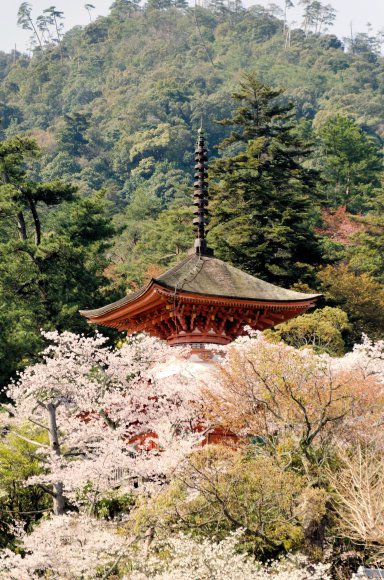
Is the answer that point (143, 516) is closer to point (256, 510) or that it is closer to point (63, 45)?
point (256, 510)

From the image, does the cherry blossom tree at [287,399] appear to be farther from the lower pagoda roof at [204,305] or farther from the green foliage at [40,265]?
the green foliage at [40,265]

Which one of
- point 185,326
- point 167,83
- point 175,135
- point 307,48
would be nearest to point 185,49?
point 307,48

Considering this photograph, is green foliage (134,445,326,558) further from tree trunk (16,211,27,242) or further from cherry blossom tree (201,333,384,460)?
tree trunk (16,211,27,242)

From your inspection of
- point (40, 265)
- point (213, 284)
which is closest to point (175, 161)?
point (40, 265)

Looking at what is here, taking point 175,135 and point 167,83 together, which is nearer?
point 175,135

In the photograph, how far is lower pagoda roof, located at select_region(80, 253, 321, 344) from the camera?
16.3 meters

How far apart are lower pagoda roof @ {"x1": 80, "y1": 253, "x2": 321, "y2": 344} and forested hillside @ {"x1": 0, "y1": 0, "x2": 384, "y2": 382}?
7.74 metres

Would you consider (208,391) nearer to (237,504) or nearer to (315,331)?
(237,504)

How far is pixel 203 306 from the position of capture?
1653 centimetres

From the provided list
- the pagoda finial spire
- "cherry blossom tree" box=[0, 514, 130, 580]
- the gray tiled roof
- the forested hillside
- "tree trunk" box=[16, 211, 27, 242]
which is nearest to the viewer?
"cherry blossom tree" box=[0, 514, 130, 580]

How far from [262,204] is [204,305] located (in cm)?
1543

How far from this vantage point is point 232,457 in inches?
534

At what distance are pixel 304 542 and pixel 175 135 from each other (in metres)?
75.8

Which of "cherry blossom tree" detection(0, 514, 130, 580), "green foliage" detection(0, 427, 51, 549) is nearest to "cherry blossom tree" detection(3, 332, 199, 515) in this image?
"green foliage" detection(0, 427, 51, 549)
